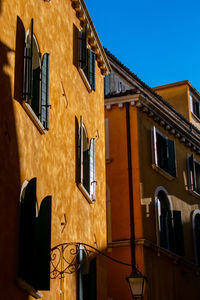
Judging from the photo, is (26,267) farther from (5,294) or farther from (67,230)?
(67,230)

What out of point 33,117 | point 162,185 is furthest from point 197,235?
point 33,117

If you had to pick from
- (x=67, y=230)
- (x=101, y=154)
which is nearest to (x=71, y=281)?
(x=67, y=230)

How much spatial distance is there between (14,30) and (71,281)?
477cm

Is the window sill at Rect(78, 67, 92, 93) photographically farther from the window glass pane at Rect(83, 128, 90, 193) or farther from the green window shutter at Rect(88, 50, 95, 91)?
the window glass pane at Rect(83, 128, 90, 193)

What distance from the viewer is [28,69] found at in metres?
10.2

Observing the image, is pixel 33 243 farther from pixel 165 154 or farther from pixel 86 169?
pixel 165 154

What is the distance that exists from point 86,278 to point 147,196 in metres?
6.68

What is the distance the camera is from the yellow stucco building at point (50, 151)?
9.19 metres

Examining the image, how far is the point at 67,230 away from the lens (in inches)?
478

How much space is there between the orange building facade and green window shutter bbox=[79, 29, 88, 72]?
5673 mm

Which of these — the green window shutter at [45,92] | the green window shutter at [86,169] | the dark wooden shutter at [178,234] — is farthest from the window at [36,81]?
the dark wooden shutter at [178,234]

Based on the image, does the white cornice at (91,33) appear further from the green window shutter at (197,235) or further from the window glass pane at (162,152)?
the green window shutter at (197,235)

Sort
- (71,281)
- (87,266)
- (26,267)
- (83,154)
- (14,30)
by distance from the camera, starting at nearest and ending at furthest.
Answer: (26,267) < (14,30) < (71,281) < (87,266) < (83,154)

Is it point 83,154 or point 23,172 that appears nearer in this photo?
point 23,172
